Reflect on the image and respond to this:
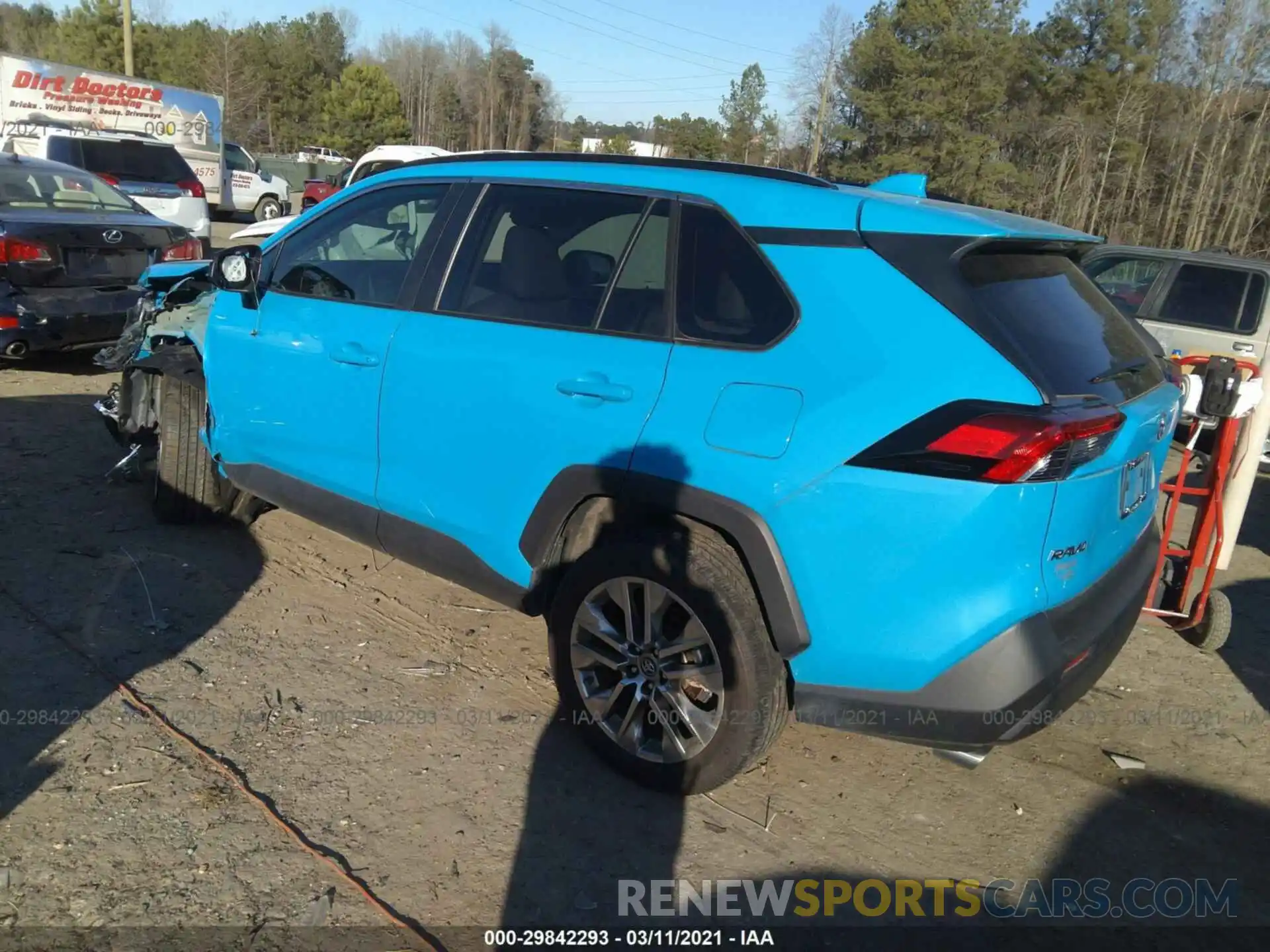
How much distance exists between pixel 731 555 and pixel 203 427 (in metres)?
3.06

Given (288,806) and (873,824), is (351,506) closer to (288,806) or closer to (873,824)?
(288,806)

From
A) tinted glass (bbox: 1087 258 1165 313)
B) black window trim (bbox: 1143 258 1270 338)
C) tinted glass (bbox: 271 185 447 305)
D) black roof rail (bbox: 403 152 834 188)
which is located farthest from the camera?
tinted glass (bbox: 1087 258 1165 313)

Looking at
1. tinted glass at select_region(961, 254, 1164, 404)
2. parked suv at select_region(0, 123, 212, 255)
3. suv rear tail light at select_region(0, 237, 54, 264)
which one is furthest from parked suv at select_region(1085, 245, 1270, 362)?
parked suv at select_region(0, 123, 212, 255)

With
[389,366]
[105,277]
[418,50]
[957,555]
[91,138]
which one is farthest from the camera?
[418,50]

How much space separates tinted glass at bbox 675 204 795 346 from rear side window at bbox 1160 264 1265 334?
6722mm

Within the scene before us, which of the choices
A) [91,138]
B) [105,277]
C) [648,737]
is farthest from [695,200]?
[91,138]

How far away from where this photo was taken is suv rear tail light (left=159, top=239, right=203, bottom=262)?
24.6 ft

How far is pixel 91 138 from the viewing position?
45.3ft

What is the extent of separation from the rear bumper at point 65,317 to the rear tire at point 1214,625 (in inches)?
272

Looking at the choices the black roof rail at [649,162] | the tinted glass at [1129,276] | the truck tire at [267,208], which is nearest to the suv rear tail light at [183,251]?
the black roof rail at [649,162]

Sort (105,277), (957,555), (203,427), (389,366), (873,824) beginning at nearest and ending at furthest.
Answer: (957,555) < (873,824) < (389,366) < (203,427) < (105,277)

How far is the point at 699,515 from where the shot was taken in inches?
109

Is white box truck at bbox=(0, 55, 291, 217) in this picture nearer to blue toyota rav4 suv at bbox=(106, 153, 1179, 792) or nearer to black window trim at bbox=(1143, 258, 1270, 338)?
black window trim at bbox=(1143, 258, 1270, 338)

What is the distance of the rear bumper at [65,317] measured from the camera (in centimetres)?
653
